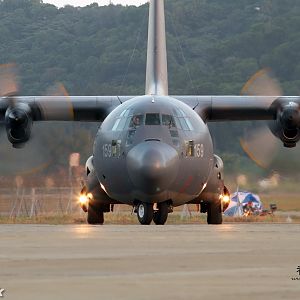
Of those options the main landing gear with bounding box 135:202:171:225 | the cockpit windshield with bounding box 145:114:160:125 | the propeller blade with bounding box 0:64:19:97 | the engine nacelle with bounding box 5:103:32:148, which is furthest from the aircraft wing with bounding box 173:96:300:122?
the main landing gear with bounding box 135:202:171:225

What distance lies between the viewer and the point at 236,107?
1261 inches

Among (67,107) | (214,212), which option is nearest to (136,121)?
(214,212)

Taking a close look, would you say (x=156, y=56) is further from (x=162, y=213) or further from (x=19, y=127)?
(x=162, y=213)

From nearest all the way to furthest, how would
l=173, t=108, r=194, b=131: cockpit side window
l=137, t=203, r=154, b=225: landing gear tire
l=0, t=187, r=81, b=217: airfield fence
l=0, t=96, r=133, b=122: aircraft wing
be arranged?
l=137, t=203, r=154, b=225: landing gear tire, l=173, t=108, r=194, b=131: cockpit side window, l=0, t=96, r=133, b=122: aircraft wing, l=0, t=187, r=81, b=217: airfield fence

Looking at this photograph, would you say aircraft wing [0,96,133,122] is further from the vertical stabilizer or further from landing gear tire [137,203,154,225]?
landing gear tire [137,203,154,225]

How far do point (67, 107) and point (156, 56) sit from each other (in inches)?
160

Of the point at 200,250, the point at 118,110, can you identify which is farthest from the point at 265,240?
the point at 118,110

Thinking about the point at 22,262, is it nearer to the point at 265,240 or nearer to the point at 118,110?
the point at 265,240

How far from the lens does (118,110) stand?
85.7ft

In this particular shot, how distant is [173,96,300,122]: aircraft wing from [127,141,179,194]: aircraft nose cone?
701 centimetres

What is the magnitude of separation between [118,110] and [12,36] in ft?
386

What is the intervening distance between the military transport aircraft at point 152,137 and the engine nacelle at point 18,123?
28mm

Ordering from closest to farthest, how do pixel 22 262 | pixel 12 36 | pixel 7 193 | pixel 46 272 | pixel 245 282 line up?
pixel 245 282 → pixel 46 272 → pixel 22 262 → pixel 7 193 → pixel 12 36

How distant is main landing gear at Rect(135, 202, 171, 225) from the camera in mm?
24547
